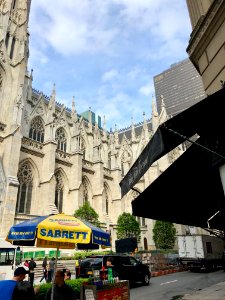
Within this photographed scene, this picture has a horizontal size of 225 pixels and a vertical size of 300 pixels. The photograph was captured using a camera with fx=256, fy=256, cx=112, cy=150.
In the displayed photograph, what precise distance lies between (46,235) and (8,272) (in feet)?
40.8

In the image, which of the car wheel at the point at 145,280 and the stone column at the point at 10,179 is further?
the stone column at the point at 10,179

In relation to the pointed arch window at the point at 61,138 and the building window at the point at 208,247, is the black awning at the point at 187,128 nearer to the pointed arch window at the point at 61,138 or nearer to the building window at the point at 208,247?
the building window at the point at 208,247

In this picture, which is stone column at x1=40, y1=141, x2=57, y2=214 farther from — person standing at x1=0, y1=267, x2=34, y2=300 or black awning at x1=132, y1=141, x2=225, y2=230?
person standing at x1=0, y1=267, x2=34, y2=300

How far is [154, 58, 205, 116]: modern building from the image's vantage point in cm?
9791

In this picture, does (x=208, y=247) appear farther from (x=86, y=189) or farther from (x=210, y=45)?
(x=210, y=45)

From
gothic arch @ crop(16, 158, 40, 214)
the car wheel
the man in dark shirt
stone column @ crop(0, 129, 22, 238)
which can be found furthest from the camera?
gothic arch @ crop(16, 158, 40, 214)

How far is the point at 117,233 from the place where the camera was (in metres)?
31.9

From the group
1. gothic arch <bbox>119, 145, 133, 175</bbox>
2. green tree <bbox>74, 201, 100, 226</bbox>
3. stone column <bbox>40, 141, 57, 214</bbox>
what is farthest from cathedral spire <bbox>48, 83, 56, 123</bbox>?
gothic arch <bbox>119, 145, 133, 175</bbox>

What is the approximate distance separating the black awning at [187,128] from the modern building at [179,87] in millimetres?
94109

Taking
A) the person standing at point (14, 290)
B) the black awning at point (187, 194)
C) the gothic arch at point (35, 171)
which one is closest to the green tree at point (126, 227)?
the gothic arch at point (35, 171)

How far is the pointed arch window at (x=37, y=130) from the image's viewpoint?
31344 mm

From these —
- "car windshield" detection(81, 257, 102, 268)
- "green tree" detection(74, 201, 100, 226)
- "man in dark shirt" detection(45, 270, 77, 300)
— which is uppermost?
"green tree" detection(74, 201, 100, 226)

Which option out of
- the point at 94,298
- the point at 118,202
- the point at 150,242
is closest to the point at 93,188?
the point at 118,202

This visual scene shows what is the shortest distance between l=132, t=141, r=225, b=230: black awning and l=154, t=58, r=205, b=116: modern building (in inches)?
3632
